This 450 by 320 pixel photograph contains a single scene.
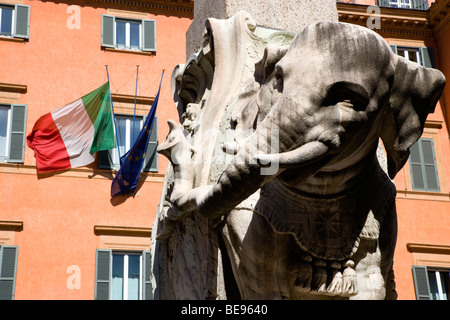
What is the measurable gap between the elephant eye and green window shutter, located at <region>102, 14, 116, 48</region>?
16.8 m

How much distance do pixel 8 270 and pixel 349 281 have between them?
1466cm

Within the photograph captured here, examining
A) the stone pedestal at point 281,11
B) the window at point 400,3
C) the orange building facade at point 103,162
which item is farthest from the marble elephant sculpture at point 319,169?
the window at point 400,3

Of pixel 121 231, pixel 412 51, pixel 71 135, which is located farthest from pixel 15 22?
pixel 412 51

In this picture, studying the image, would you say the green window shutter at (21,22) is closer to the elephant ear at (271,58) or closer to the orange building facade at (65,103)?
the orange building facade at (65,103)

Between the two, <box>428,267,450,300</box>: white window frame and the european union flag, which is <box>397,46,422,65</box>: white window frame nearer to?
<box>428,267,450,300</box>: white window frame

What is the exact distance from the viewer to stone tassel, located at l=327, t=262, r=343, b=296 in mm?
3195

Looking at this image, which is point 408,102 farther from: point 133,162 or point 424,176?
point 424,176

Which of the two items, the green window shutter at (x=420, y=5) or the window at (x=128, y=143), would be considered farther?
the green window shutter at (x=420, y=5)

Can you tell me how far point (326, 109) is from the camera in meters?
2.89

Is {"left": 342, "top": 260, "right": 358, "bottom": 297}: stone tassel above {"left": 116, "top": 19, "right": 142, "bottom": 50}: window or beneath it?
beneath

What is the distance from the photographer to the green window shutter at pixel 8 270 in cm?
1680

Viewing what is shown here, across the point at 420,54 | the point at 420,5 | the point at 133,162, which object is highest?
the point at 420,5

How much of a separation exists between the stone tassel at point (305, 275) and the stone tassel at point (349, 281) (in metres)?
0.13

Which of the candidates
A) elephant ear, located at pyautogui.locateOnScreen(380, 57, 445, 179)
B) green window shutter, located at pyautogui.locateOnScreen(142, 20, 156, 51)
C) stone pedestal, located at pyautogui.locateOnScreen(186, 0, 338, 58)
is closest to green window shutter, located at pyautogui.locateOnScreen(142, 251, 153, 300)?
green window shutter, located at pyautogui.locateOnScreen(142, 20, 156, 51)
